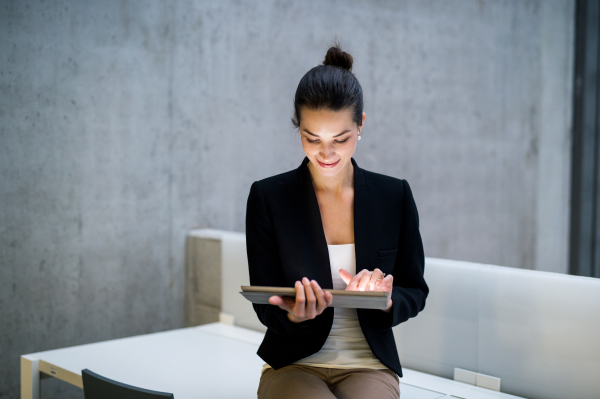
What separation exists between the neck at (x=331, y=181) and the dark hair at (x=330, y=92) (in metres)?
0.17

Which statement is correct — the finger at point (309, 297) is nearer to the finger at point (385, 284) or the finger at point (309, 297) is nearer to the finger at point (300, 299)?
the finger at point (300, 299)

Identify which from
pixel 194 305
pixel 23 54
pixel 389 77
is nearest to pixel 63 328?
pixel 194 305

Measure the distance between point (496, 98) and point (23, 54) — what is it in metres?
3.97

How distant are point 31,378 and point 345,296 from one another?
1633 millimetres

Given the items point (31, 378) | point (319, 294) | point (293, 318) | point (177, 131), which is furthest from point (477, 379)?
point (177, 131)

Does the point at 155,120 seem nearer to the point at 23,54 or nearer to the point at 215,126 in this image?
the point at 215,126

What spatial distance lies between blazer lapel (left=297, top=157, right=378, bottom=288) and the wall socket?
0.90 metres

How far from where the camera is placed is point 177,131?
329 cm

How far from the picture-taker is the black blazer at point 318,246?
1.48 metres

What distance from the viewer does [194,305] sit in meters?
3.33

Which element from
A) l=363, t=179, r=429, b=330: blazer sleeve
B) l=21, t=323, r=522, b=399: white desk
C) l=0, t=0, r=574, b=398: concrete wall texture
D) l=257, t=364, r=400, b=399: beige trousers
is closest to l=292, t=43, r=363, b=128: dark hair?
l=363, t=179, r=429, b=330: blazer sleeve

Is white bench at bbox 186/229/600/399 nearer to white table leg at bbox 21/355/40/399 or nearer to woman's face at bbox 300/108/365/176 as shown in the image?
woman's face at bbox 300/108/365/176

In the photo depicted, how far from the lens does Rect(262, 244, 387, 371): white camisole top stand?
4.91 feet

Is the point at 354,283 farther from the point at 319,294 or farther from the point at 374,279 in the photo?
the point at 319,294
